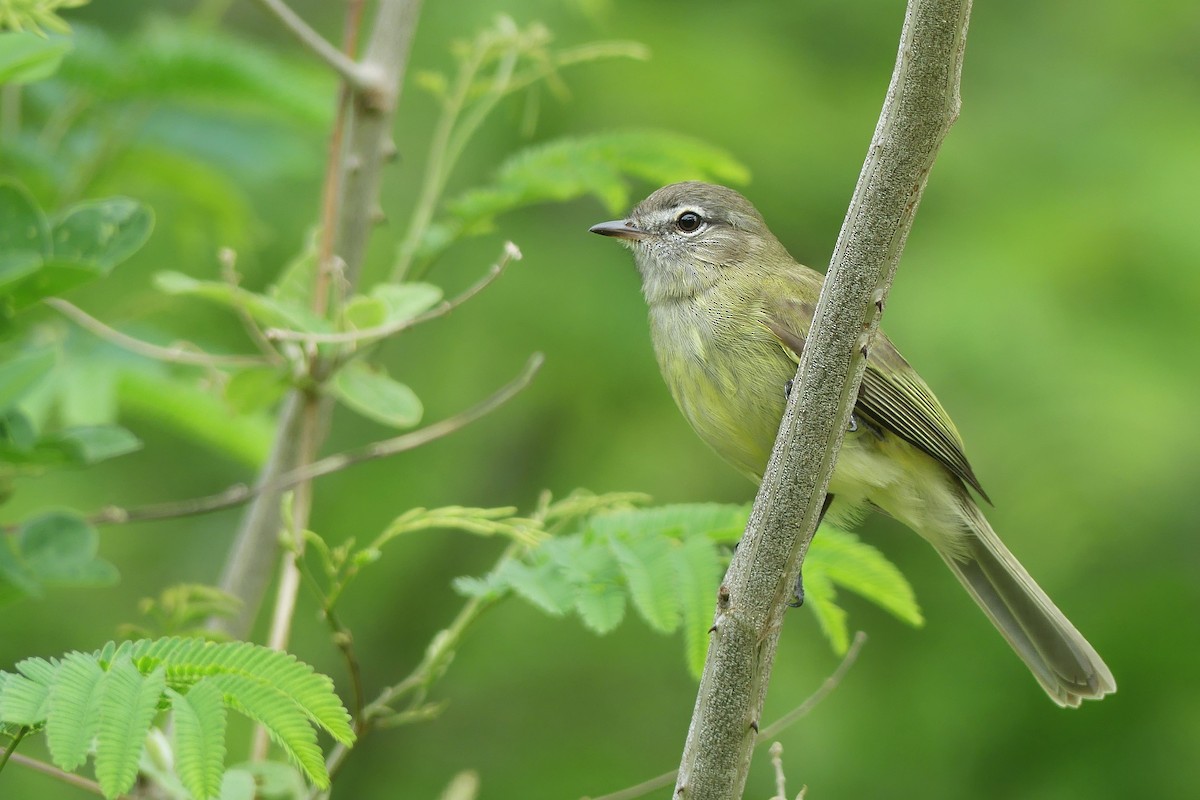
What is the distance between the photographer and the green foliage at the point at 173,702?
1.75m

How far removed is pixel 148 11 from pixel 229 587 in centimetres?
405

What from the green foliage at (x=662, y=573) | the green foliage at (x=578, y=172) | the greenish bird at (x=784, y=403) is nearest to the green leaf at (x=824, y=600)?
the green foliage at (x=662, y=573)

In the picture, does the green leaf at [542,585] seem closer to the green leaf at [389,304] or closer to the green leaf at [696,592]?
the green leaf at [696,592]

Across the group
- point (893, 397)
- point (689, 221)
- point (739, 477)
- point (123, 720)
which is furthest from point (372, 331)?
point (739, 477)

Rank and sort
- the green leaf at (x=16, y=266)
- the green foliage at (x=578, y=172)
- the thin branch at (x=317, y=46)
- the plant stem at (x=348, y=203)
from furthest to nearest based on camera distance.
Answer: the green foliage at (x=578, y=172)
the plant stem at (x=348, y=203)
the thin branch at (x=317, y=46)
the green leaf at (x=16, y=266)

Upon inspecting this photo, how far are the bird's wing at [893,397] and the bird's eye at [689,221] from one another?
2.02 feet

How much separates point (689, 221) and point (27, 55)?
7.14ft

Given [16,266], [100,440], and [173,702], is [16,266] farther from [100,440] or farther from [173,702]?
[173,702]

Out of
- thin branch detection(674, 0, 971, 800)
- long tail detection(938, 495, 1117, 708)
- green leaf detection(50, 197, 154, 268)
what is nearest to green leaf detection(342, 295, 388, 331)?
green leaf detection(50, 197, 154, 268)

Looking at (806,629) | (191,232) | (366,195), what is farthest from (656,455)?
(366,195)

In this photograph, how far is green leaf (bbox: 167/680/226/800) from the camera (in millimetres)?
A: 1794

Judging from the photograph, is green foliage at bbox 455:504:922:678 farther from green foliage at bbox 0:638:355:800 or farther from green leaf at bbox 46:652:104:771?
green leaf at bbox 46:652:104:771

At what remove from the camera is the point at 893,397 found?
133 inches

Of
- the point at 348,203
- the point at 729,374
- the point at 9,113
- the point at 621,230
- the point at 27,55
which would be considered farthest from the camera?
the point at 621,230
